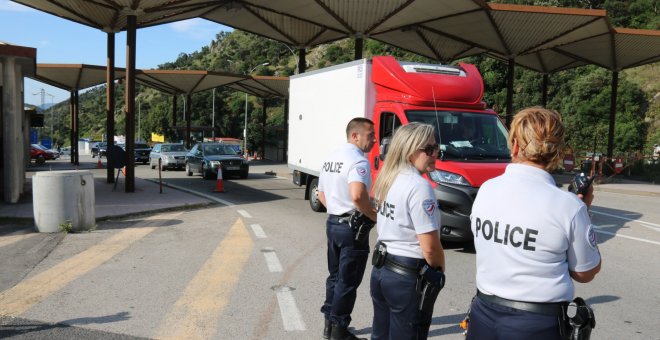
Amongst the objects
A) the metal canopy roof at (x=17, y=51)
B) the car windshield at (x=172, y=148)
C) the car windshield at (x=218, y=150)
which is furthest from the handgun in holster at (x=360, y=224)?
the car windshield at (x=172, y=148)

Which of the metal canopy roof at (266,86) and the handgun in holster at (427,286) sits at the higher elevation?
the metal canopy roof at (266,86)

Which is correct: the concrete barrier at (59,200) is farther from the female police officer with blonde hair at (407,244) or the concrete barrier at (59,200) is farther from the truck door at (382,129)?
the female police officer with blonde hair at (407,244)

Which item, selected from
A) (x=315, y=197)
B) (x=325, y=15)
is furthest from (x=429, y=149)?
(x=325, y=15)

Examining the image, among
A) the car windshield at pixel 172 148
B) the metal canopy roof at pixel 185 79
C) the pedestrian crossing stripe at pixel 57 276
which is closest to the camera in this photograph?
→ the pedestrian crossing stripe at pixel 57 276

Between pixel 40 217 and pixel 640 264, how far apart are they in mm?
9813

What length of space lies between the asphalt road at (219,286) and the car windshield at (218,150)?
12413 mm

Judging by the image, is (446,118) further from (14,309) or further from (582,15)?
(582,15)

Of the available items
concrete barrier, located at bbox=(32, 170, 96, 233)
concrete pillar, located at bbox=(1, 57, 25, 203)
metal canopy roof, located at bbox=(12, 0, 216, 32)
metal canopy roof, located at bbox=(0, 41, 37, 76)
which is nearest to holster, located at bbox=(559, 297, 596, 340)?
concrete barrier, located at bbox=(32, 170, 96, 233)

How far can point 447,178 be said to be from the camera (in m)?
7.86

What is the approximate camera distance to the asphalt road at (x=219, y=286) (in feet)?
15.8

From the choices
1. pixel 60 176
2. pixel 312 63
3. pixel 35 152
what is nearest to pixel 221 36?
pixel 312 63

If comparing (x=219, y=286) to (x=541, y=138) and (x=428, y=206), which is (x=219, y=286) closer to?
(x=428, y=206)

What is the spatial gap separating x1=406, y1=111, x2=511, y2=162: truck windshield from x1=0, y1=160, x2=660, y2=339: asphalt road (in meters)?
1.56

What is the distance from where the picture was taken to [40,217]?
30.7 feet
